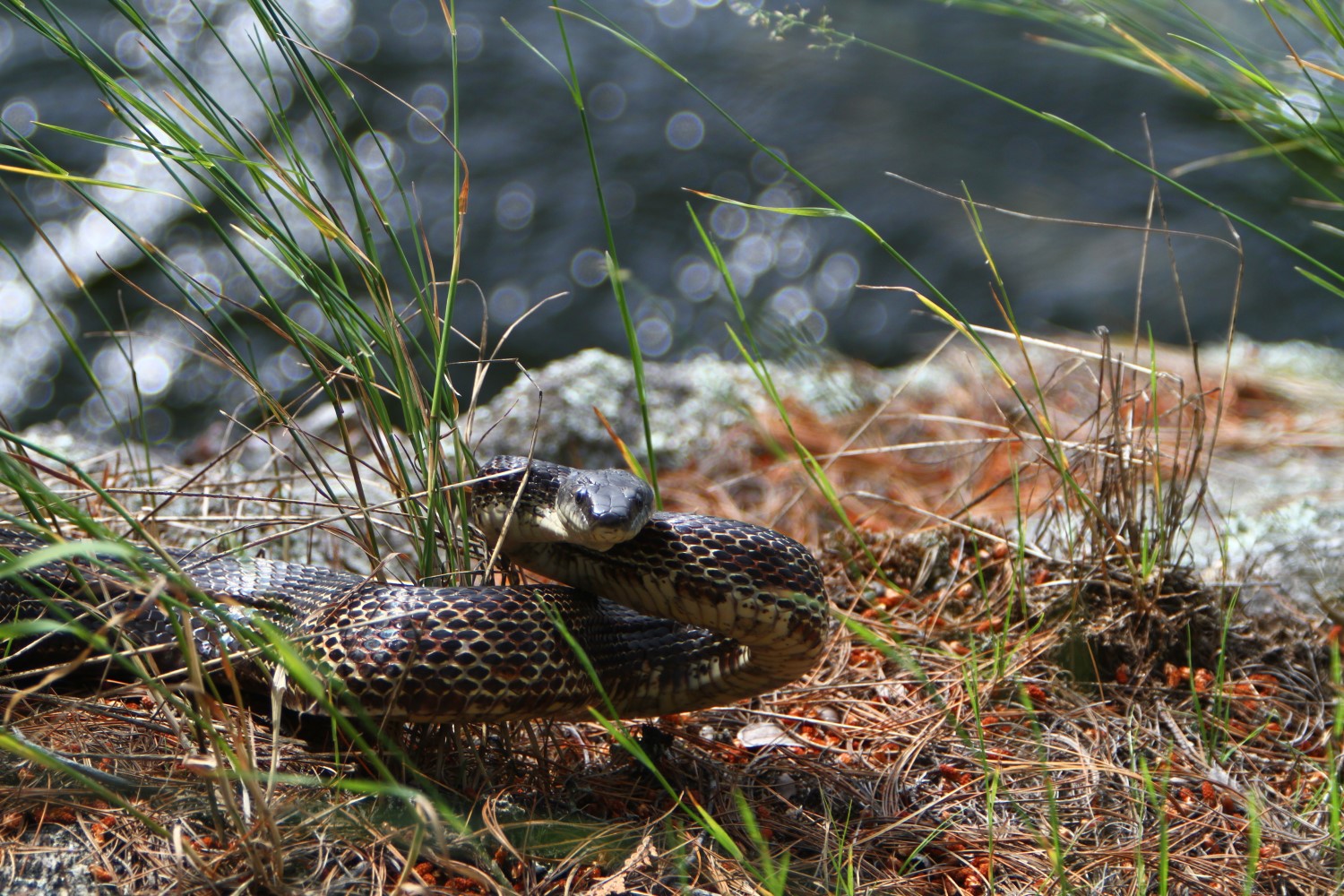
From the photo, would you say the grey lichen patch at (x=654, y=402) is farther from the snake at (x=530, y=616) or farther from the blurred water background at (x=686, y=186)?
the snake at (x=530, y=616)

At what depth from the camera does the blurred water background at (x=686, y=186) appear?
8.57m

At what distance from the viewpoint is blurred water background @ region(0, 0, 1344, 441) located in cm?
857

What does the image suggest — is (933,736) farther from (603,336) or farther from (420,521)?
(603,336)

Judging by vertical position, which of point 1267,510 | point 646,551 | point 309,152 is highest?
point 309,152

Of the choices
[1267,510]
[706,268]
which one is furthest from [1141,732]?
[706,268]

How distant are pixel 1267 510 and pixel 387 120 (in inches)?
336

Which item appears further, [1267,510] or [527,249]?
[527,249]

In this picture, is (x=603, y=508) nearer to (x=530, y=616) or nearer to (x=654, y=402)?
(x=530, y=616)

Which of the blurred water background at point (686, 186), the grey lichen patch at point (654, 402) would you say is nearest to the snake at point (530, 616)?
the grey lichen patch at point (654, 402)

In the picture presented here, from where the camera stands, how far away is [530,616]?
2.33 m

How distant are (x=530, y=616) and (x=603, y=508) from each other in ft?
1.14

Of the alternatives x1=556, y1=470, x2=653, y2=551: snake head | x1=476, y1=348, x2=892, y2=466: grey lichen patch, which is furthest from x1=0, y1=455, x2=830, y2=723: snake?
x1=476, y1=348, x2=892, y2=466: grey lichen patch

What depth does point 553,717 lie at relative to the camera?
2.40 meters

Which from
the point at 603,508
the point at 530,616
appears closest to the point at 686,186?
the point at 603,508
